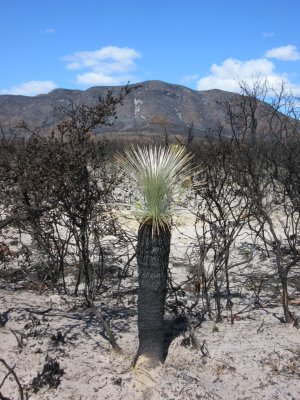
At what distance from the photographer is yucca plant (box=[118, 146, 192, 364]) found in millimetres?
4316

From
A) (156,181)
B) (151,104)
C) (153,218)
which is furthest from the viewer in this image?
(151,104)

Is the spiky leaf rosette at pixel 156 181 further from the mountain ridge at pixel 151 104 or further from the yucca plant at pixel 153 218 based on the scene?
the mountain ridge at pixel 151 104

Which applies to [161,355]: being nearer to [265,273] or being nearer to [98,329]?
[98,329]

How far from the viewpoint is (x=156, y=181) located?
14.0 feet

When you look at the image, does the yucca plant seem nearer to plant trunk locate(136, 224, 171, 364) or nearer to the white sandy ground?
plant trunk locate(136, 224, 171, 364)

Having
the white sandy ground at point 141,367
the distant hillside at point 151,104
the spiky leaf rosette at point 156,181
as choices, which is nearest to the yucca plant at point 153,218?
the spiky leaf rosette at point 156,181

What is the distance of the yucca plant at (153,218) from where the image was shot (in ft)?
14.2

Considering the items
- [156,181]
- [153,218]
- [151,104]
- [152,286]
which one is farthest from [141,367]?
[151,104]

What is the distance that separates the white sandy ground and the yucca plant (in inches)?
12.0

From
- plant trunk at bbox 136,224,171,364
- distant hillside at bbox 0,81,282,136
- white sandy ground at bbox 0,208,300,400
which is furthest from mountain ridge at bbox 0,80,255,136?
plant trunk at bbox 136,224,171,364

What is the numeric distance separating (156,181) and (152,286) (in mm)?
1010

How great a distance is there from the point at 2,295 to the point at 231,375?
3.23 metres

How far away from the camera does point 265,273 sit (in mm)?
8375

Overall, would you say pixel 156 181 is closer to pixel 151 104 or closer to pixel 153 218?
pixel 153 218
